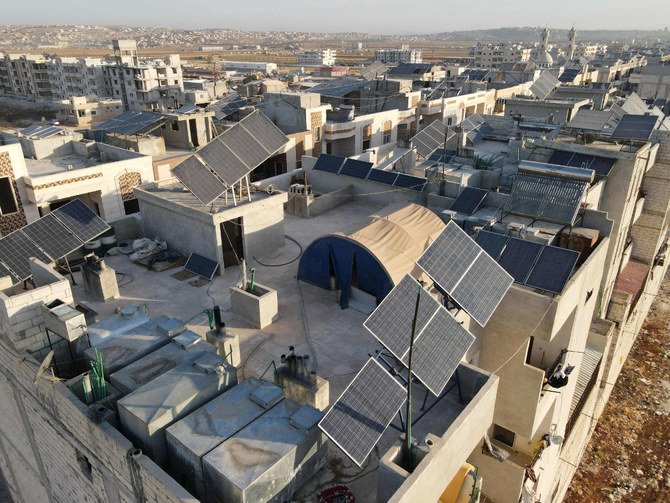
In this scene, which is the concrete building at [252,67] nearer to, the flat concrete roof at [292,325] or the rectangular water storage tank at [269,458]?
the flat concrete roof at [292,325]

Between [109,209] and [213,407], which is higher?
[213,407]

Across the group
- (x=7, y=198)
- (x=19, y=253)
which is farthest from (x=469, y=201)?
(x=7, y=198)

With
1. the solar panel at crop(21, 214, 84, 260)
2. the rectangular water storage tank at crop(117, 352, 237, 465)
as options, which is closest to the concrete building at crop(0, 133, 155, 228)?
the solar panel at crop(21, 214, 84, 260)

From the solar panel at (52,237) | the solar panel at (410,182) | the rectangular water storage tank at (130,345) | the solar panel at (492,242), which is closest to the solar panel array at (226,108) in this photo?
the solar panel at (410,182)

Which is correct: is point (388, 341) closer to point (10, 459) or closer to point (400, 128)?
point (10, 459)

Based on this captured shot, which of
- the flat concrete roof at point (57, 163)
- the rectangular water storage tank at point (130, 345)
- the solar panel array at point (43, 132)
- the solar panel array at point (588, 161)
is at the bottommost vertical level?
the flat concrete roof at point (57, 163)

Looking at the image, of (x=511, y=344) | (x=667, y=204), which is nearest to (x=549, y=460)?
(x=511, y=344)
